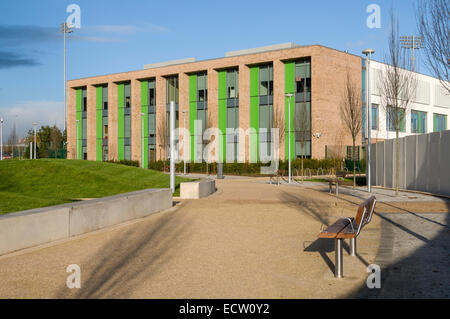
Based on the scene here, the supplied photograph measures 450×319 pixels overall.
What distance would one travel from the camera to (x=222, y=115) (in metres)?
51.0

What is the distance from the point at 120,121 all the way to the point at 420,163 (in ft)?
152

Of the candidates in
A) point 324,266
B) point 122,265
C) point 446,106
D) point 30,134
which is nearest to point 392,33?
point 324,266

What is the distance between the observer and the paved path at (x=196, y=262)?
5.70 meters

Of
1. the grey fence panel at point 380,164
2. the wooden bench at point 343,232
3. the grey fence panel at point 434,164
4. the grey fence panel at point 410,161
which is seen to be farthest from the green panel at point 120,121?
the wooden bench at point 343,232

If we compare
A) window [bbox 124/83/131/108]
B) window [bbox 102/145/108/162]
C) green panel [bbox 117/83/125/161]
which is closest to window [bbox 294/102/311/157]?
window [bbox 124/83/131/108]

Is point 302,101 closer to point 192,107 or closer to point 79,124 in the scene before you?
point 192,107

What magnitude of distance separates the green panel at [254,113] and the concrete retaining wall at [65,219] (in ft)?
115

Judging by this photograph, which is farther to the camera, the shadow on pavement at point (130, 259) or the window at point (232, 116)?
the window at point (232, 116)

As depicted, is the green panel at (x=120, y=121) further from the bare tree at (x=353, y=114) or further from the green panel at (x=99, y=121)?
the bare tree at (x=353, y=114)

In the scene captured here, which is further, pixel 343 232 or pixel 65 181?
pixel 65 181

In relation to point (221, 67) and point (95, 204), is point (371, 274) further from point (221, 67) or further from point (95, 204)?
point (221, 67)

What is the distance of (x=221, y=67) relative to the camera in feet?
167
